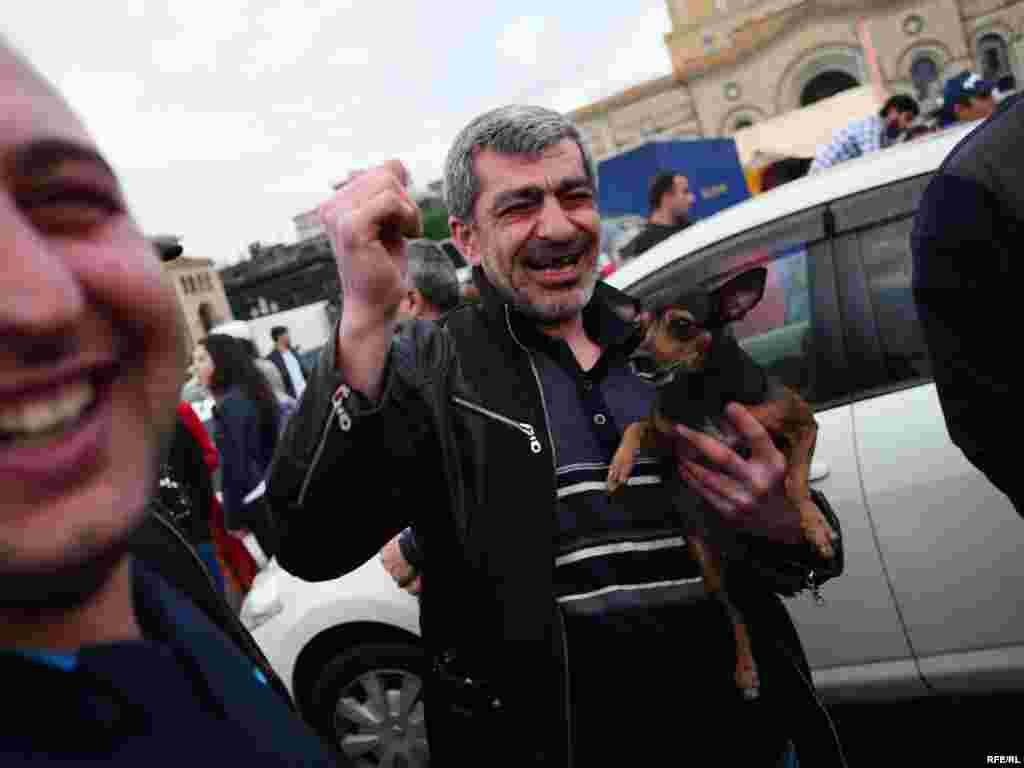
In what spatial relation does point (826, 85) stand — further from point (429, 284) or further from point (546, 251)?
point (546, 251)

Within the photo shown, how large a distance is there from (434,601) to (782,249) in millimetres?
2050

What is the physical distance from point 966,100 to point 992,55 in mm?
46448

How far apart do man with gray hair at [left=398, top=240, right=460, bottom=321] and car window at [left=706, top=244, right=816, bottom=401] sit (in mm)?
1348

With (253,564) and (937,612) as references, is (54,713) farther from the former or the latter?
(253,564)

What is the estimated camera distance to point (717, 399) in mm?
1729

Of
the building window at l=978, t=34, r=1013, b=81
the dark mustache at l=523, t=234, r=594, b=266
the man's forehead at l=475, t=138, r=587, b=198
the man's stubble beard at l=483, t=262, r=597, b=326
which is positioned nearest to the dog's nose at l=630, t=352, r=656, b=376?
the man's stubble beard at l=483, t=262, r=597, b=326

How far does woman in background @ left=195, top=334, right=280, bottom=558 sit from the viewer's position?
5.29m

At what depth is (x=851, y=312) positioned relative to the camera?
289cm

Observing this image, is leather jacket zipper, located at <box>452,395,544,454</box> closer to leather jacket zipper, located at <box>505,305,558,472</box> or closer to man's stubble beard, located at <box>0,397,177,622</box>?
leather jacket zipper, located at <box>505,305,558,472</box>

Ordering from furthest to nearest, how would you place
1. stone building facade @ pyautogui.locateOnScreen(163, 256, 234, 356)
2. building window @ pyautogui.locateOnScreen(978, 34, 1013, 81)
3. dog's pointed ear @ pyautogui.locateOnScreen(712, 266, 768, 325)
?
1. stone building facade @ pyautogui.locateOnScreen(163, 256, 234, 356)
2. building window @ pyautogui.locateOnScreen(978, 34, 1013, 81)
3. dog's pointed ear @ pyautogui.locateOnScreen(712, 266, 768, 325)

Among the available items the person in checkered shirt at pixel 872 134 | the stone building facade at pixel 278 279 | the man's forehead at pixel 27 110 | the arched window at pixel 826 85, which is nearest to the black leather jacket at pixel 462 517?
the man's forehead at pixel 27 110

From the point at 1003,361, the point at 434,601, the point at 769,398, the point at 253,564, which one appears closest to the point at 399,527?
the point at 434,601

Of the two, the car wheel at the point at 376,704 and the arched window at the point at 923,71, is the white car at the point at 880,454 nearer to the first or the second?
the car wheel at the point at 376,704

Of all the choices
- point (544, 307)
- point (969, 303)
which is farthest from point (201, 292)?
point (969, 303)
